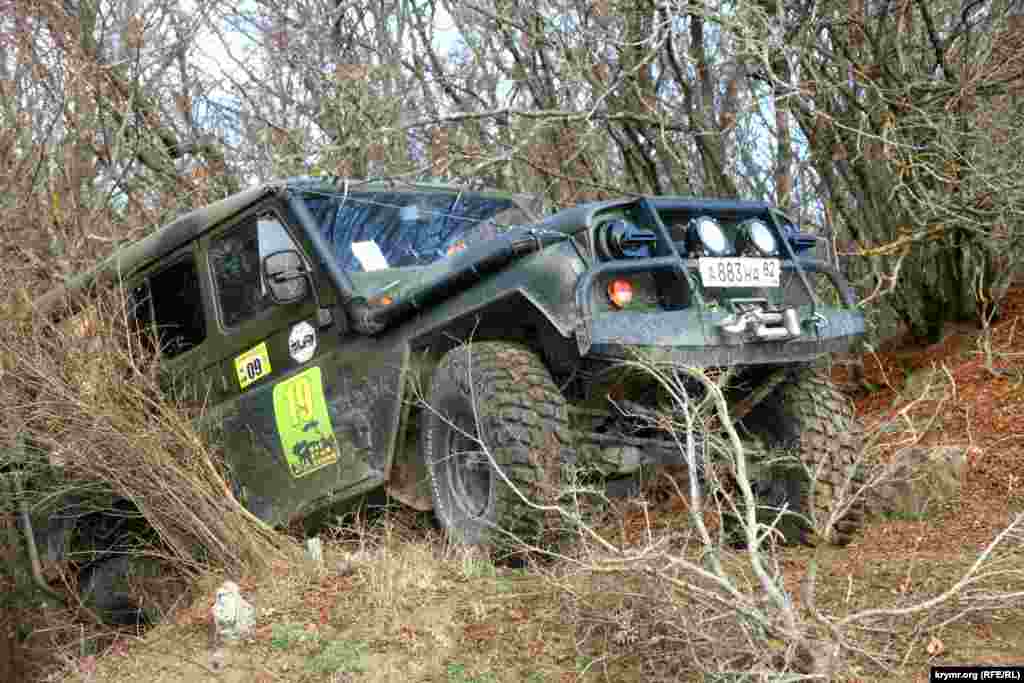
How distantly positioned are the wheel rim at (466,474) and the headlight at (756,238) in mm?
1256

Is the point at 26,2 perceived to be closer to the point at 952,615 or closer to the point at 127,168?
the point at 127,168

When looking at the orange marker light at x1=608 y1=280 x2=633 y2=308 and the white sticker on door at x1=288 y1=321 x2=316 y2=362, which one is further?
the white sticker on door at x1=288 y1=321 x2=316 y2=362

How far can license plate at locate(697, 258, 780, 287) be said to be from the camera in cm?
464

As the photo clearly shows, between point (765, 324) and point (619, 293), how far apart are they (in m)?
0.56

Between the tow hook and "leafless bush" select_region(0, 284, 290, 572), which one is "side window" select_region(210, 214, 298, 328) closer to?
"leafless bush" select_region(0, 284, 290, 572)

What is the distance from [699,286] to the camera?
4660mm

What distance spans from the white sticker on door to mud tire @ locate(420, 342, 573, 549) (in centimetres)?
76

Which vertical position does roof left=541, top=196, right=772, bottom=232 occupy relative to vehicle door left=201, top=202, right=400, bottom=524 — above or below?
above

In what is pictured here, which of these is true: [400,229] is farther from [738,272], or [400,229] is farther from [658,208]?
[738,272]

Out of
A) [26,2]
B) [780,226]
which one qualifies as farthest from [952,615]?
[26,2]

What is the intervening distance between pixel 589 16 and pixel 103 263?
3.98m

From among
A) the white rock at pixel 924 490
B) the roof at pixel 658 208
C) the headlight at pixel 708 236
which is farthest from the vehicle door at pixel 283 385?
the white rock at pixel 924 490

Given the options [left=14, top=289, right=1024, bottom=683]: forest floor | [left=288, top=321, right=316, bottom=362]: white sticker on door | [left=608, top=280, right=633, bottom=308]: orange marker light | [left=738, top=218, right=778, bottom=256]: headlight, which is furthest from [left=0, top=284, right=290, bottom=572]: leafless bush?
[left=738, top=218, right=778, bottom=256]: headlight

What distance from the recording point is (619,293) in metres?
Result: 4.57
